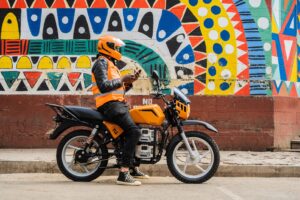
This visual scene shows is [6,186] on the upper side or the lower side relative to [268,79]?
lower

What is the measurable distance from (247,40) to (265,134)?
1.84m

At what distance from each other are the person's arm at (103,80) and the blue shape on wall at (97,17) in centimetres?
408

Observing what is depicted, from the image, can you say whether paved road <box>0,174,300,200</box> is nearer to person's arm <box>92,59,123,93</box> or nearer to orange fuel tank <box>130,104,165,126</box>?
orange fuel tank <box>130,104,165,126</box>

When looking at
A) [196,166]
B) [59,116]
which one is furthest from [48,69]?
[196,166]

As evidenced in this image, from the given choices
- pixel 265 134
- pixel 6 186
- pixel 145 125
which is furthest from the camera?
pixel 265 134

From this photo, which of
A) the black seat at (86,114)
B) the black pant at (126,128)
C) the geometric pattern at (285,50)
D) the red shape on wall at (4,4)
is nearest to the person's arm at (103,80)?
the black pant at (126,128)

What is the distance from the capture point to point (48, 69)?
11953 millimetres

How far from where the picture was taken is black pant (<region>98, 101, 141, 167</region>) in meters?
7.94

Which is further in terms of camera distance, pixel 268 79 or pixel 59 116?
pixel 268 79

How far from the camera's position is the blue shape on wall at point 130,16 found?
1194 centimetres

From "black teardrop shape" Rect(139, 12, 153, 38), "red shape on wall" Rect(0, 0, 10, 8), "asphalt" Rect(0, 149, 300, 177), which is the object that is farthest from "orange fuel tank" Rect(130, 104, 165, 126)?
Answer: "red shape on wall" Rect(0, 0, 10, 8)

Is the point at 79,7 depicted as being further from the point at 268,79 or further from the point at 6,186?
the point at 6,186

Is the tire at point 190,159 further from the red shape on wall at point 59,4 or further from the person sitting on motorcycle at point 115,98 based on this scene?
the red shape on wall at point 59,4

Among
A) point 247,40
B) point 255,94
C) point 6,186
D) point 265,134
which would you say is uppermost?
point 247,40
